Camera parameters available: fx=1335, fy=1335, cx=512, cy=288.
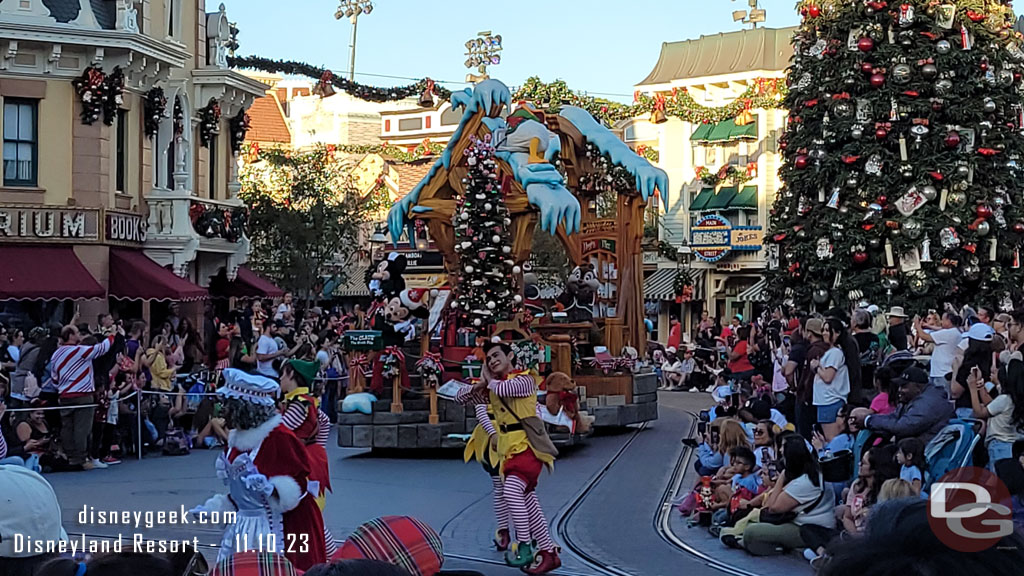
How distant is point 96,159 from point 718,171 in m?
27.9

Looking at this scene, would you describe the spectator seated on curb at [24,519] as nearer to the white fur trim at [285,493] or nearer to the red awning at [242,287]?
the white fur trim at [285,493]

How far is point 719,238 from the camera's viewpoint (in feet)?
153

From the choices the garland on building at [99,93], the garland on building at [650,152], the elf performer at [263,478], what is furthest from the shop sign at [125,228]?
the garland on building at [650,152]

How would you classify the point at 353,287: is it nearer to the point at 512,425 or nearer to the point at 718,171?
the point at 718,171

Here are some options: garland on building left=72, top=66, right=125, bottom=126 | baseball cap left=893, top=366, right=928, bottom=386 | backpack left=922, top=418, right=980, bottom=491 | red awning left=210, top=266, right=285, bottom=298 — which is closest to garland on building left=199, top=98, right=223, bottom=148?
red awning left=210, top=266, right=285, bottom=298

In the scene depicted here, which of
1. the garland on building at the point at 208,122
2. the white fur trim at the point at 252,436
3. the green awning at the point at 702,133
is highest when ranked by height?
the green awning at the point at 702,133

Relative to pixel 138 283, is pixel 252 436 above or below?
below

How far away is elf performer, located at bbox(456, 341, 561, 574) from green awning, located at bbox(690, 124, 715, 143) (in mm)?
37746

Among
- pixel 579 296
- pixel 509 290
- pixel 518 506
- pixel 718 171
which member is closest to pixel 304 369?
pixel 518 506

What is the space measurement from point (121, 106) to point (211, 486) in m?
12.4

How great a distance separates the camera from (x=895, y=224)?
20.3 metres

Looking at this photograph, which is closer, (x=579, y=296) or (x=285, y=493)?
(x=285, y=493)

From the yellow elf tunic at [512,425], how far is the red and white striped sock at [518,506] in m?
0.15

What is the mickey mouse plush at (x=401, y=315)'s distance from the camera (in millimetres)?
16141
